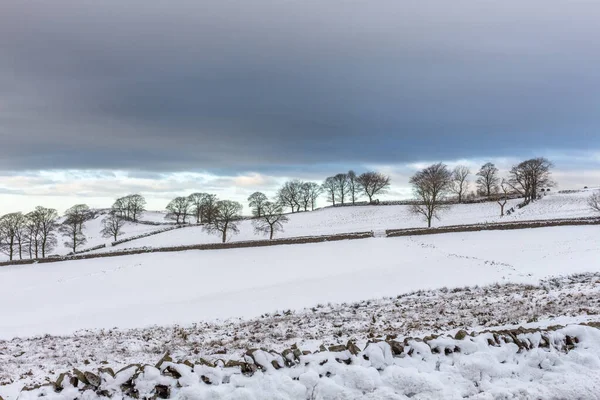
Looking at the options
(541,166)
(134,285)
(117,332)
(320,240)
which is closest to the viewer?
(117,332)

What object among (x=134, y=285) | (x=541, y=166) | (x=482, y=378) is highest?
(x=541, y=166)

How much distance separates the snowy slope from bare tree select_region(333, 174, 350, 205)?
72754mm

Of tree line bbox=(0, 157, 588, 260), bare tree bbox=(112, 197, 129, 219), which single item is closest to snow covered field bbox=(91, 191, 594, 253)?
tree line bbox=(0, 157, 588, 260)

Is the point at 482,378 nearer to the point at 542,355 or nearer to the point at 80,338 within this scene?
the point at 542,355

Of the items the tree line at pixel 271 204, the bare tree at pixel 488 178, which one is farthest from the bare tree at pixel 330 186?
the bare tree at pixel 488 178

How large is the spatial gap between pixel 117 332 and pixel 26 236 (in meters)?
66.0

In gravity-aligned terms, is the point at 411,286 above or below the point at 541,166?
below

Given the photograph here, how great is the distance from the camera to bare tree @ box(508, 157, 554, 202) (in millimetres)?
79562

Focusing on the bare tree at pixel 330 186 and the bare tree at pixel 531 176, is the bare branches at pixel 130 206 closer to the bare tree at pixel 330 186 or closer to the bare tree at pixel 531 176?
the bare tree at pixel 330 186

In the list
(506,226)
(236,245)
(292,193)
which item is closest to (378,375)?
(236,245)

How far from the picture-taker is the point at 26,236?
65250mm

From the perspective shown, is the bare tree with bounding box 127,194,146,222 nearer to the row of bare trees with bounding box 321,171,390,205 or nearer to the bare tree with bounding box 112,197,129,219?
the bare tree with bounding box 112,197,129,219

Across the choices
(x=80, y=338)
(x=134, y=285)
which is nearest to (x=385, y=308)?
(x=80, y=338)

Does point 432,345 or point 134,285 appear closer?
point 432,345
